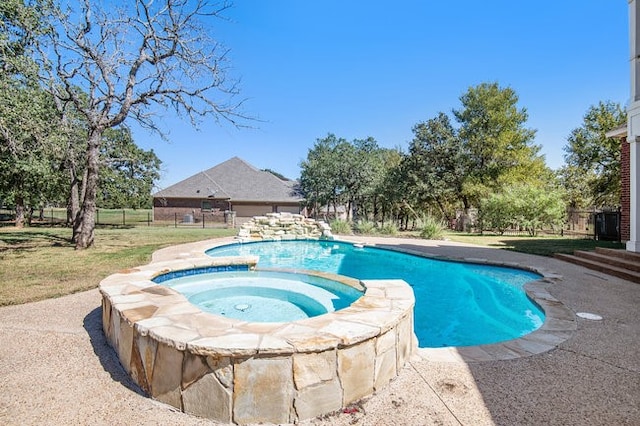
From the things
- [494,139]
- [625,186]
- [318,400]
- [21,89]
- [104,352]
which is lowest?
[104,352]

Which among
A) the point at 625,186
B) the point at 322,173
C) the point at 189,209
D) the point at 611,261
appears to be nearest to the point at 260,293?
the point at 611,261

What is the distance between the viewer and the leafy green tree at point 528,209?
14438 millimetres

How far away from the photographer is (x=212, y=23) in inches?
402

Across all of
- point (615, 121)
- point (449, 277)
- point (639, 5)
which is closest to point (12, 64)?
point (449, 277)

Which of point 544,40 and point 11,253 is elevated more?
point 544,40

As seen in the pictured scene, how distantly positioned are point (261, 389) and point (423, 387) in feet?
4.13

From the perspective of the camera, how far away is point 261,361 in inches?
80.2

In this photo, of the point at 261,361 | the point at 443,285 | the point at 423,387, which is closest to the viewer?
the point at 261,361

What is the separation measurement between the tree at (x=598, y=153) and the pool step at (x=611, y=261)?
16818mm

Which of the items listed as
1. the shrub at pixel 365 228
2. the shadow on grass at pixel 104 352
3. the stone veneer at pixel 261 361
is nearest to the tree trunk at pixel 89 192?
the shadow on grass at pixel 104 352

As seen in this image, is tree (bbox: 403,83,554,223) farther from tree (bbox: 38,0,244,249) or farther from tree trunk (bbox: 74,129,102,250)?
tree trunk (bbox: 74,129,102,250)

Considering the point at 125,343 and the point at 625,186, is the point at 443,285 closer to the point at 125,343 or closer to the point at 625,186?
the point at 125,343

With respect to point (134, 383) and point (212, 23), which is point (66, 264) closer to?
point (134, 383)

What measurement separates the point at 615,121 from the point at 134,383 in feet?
94.7
